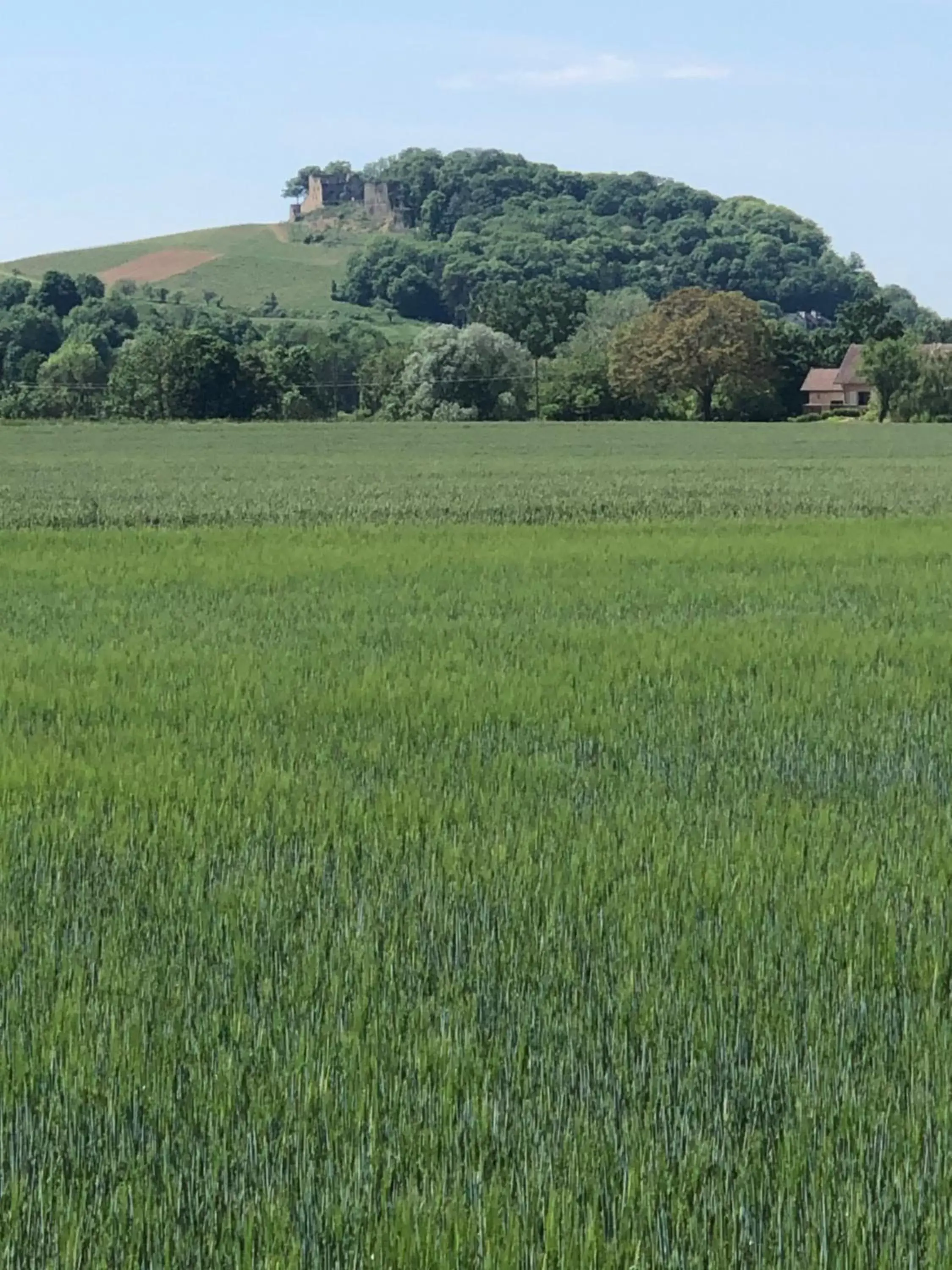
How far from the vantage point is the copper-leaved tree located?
100m

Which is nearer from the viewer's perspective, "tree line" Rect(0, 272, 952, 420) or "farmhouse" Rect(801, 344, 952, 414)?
"tree line" Rect(0, 272, 952, 420)

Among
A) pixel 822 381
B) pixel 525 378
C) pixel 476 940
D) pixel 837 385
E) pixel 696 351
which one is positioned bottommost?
pixel 476 940

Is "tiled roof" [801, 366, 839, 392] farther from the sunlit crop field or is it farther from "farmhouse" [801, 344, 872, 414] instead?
the sunlit crop field

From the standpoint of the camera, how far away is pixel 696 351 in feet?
329

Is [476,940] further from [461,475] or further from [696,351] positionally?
[696,351]

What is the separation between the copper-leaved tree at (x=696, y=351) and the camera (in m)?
100

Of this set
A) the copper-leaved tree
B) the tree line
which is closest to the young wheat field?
the tree line

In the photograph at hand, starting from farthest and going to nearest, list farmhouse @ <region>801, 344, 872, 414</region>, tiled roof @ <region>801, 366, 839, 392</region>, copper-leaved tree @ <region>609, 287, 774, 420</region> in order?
1. tiled roof @ <region>801, 366, 839, 392</region>
2. farmhouse @ <region>801, 344, 872, 414</region>
3. copper-leaved tree @ <region>609, 287, 774, 420</region>

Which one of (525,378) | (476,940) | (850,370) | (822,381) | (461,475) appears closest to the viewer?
(476,940)

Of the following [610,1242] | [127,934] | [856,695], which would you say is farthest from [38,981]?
[856,695]

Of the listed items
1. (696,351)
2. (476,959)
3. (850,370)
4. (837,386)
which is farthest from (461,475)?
(850,370)

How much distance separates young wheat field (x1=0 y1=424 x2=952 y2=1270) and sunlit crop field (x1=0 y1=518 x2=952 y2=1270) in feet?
0.05

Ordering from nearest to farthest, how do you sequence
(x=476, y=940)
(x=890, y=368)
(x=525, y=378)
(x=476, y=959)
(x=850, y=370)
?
1. (x=476, y=959)
2. (x=476, y=940)
3. (x=525, y=378)
4. (x=890, y=368)
5. (x=850, y=370)

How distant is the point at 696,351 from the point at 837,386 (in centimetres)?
2706
